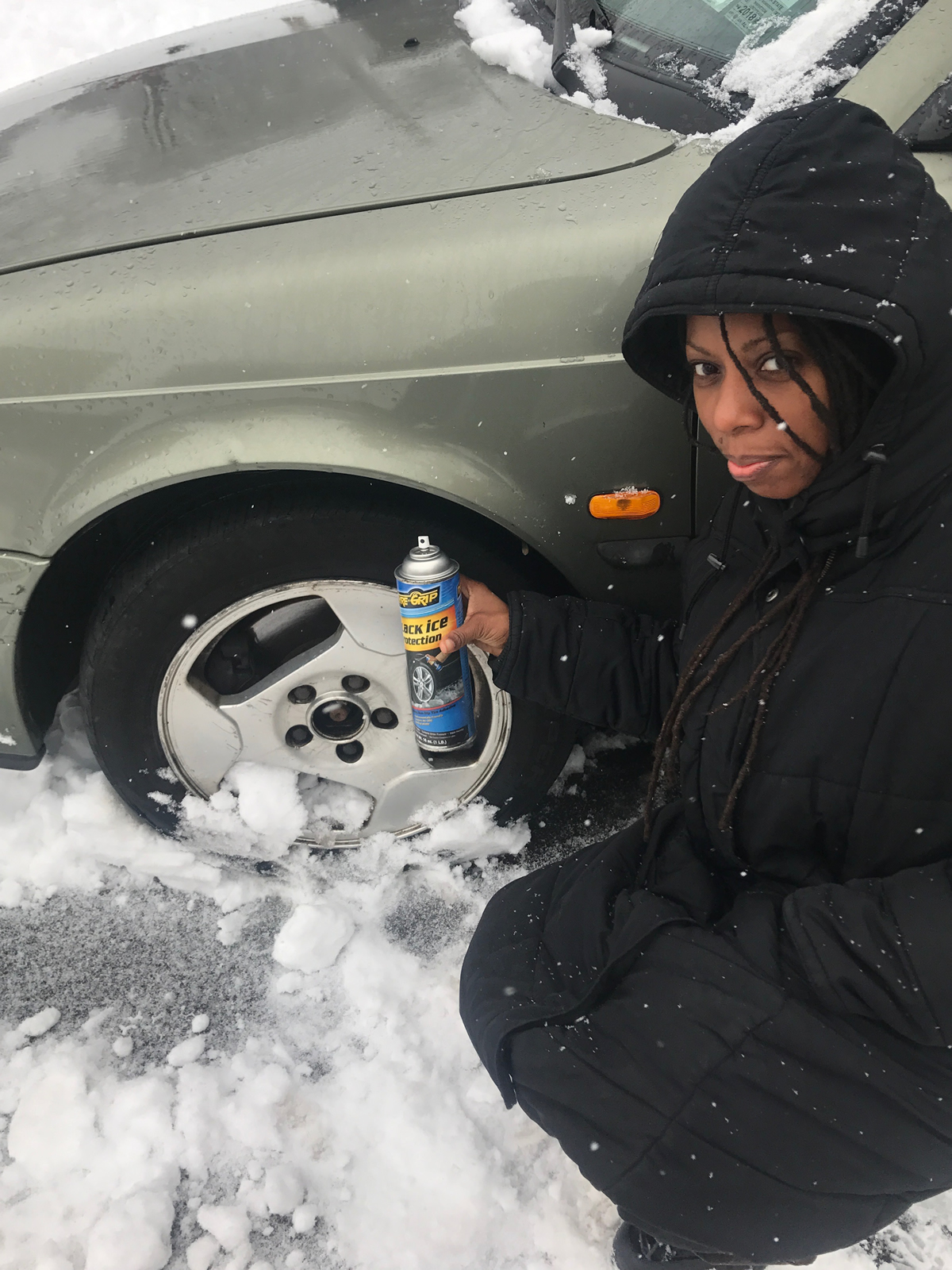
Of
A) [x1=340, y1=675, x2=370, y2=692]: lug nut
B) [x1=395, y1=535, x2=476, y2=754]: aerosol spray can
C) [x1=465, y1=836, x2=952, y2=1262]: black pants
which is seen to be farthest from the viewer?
[x1=340, y1=675, x2=370, y2=692]: lug nut

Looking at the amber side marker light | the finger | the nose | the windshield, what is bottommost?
the finger

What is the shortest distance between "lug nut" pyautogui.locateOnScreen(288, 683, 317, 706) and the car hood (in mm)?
936

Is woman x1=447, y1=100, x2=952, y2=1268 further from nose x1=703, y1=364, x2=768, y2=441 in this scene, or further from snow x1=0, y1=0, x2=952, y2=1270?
snow x1=0, y1=0, x2=952, y2=1270

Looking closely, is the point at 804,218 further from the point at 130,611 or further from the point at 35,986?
the point at 35,986

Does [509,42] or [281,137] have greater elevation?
[509,42]

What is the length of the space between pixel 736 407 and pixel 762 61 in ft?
3.06

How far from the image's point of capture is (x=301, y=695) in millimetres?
1894

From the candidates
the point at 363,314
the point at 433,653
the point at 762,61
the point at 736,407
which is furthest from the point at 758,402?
the point at 762,61

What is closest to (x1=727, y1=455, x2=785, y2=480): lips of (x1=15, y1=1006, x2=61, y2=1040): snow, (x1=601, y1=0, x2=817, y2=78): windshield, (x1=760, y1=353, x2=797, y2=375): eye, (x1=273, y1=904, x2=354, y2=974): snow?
(x1=760, y1=353, x2=797, y2=375): eye

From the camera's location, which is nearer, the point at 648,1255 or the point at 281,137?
the point at 648,1255

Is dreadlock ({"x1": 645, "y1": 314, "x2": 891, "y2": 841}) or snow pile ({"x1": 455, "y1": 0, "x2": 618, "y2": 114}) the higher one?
snow pile ({"x1": 455, "y1": 0, "x2": 618, "y2": 114})

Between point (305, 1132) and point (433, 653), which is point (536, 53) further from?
point (305, 1132)

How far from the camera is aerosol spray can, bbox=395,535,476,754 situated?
1622mm

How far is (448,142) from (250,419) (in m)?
0.64
